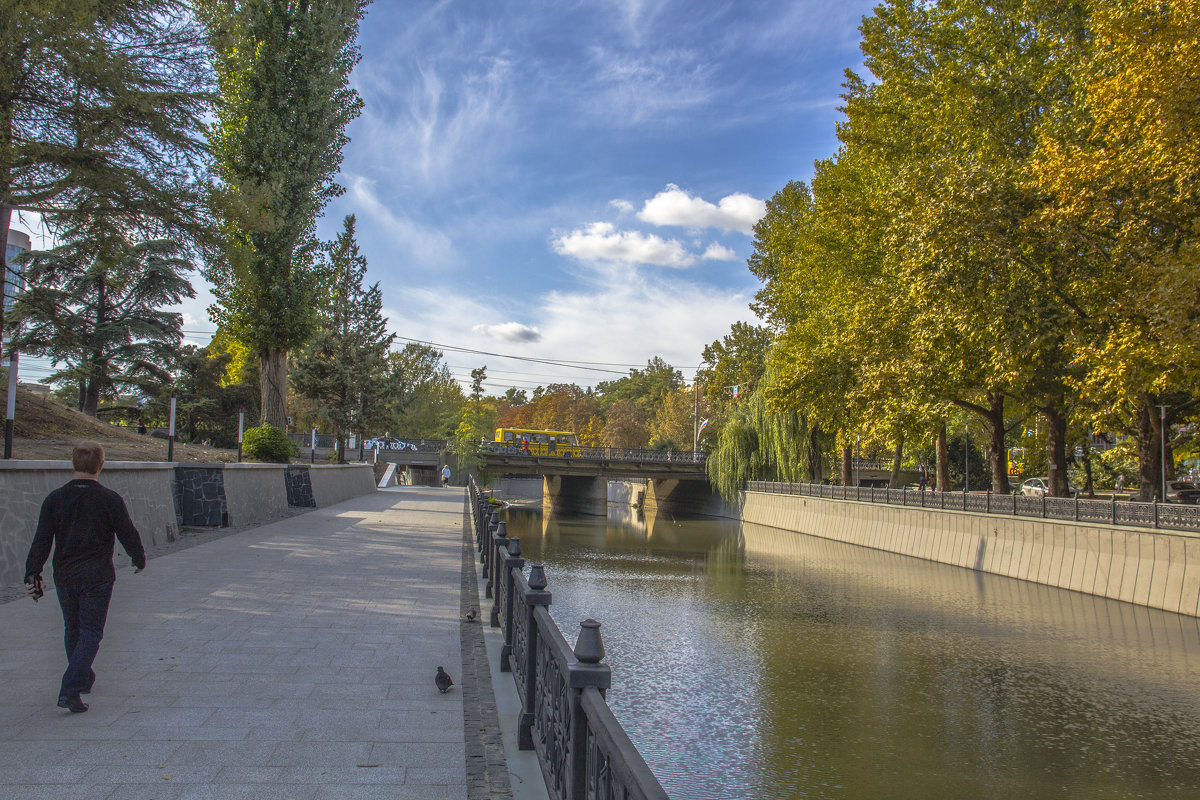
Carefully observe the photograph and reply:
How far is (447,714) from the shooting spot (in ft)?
17.4

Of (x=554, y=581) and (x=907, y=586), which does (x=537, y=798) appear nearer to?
(x=554, y=581)

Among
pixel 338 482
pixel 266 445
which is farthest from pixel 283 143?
pixel 338 482

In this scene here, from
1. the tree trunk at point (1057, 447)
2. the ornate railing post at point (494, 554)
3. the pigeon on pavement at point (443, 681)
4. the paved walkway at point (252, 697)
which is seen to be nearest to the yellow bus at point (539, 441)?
the tree trunk at point (1057, 447)

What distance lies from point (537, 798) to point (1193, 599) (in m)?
14.9

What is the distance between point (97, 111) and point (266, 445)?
35.1 ft

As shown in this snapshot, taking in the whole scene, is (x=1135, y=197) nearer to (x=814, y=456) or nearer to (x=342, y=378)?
(x=814, y=456)

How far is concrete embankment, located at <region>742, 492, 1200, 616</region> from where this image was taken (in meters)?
14.7

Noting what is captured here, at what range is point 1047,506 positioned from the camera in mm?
18797

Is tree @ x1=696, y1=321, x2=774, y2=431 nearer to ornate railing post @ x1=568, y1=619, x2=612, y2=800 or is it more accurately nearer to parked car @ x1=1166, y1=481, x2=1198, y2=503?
parked car @ x1=1166, y1=481, x2=1198, y2=503

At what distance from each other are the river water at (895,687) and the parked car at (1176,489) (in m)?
9.55

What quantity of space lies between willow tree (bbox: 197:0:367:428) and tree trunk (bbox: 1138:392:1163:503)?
19789 millimetres

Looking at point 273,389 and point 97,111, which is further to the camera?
point 273,389

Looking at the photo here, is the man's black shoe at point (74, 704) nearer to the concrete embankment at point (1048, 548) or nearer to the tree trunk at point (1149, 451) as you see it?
the concrete embankment at point (1048, 548)

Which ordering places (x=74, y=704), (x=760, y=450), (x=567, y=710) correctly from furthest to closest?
(x=760, y=450) → (x=74, y=704) → (x=567, y=710)
